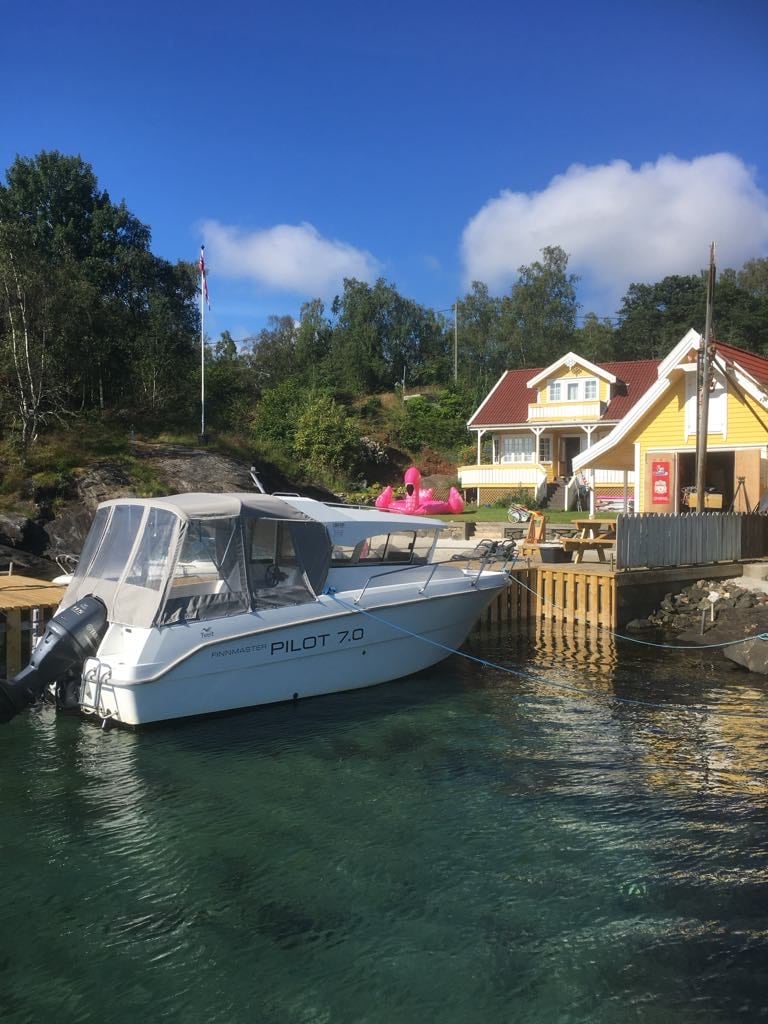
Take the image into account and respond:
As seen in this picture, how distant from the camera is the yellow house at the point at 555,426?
3653 centimetres

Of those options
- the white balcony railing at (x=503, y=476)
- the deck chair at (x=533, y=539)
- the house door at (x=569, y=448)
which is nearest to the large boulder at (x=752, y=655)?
the deck chair at (x=533, y=539)

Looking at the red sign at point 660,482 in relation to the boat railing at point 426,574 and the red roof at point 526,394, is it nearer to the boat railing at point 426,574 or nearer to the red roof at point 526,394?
the boat railing at point 426,574

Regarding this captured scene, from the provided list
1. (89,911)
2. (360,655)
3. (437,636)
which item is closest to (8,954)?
(89,911)

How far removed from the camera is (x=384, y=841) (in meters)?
6.98

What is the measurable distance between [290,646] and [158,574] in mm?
1950

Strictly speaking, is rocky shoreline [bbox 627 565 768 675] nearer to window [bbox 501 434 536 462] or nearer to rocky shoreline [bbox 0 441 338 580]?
rocky shoreline [bbox 0 441 338 580]

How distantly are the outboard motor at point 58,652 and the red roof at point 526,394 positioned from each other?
106 feet

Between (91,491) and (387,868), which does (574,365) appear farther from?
(387,868)

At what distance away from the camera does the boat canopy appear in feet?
31.3

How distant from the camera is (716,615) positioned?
15.8m

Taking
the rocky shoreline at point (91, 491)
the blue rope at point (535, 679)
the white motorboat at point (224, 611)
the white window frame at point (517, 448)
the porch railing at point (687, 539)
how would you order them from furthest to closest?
the white window frame at point (517, 448), the rocky shoreline at point (91, 491), the porch railing at point (687, 539), the blue rope at point (535, 679), the white motorboat at point (224, 611)

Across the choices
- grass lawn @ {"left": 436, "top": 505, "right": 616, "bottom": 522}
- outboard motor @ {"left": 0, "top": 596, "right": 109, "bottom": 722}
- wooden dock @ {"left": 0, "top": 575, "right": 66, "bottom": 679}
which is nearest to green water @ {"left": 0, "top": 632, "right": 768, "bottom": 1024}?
outboard motor @ {"left": 0, "top": 596, "right": 109, "bottom": 722}

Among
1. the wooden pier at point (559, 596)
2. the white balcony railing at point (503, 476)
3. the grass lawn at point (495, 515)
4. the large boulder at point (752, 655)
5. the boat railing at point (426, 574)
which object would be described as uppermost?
the white balcony railing at point (503, 476)

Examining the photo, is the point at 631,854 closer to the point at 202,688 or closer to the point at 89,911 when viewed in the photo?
the point at 89,911
